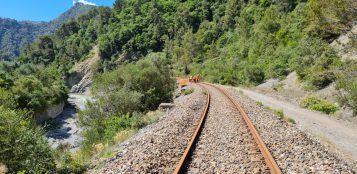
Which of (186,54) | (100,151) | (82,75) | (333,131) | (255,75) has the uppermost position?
(186,54)

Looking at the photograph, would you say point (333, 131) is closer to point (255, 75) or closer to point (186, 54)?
point (255, 75)

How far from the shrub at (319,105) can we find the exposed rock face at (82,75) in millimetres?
116249

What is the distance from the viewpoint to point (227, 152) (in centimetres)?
945

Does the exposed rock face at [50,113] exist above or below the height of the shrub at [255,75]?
below

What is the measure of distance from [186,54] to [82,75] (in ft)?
216

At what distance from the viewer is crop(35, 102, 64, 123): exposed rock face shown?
59.7 m

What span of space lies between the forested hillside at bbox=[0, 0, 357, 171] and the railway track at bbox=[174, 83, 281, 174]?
3.33 m

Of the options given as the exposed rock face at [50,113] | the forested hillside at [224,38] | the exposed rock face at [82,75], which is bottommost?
the exposed rock face at [50,113]

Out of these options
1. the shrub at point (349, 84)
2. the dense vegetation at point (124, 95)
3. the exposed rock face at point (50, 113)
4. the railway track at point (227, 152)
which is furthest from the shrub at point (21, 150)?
the exposed rock face at point (50, 113)

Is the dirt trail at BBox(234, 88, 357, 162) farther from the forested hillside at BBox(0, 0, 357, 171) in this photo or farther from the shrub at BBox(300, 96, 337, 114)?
the forested hillside at BBox(0, 0, 357, 171)

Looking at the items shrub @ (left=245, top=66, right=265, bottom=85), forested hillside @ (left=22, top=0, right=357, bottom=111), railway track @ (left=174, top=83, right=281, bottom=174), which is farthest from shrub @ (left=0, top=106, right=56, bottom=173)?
shrub @ (left=245, top=66, right=265, bottom=85)

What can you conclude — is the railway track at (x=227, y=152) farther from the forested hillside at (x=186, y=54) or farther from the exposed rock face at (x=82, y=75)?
the exposed rock face at (x=82, y=75)

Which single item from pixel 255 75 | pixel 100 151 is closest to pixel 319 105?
pixel 100 151

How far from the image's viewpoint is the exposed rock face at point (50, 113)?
5967 centimetres
